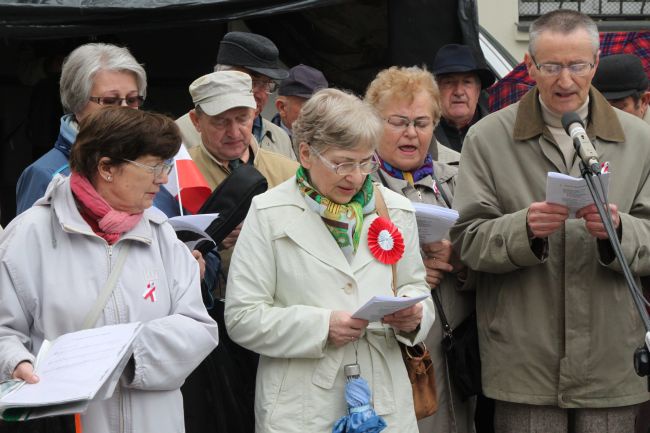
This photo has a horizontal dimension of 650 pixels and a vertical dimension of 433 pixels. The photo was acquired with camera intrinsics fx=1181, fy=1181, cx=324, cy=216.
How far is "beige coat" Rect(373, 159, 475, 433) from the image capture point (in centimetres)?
499

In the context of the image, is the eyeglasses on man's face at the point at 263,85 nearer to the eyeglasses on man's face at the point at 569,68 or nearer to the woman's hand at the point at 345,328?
the eyeglasses on man's face at the point at 569,68

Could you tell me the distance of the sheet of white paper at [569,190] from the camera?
4254 mm

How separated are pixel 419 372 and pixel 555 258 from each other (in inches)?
30.6

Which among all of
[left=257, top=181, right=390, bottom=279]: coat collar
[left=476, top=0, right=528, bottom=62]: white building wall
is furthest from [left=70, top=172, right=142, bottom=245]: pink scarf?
[left=476, top=0, right=528, bottom=62]: white building wall

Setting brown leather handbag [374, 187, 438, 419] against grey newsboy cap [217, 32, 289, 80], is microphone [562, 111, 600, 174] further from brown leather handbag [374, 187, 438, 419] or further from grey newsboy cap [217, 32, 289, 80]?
grey newsboy cap [217, 32, 289, 80]

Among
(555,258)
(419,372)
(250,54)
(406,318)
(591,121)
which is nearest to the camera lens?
(406,318)

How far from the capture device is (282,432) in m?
4.07

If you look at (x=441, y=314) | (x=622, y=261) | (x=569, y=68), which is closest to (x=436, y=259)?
(x=441, y=314)

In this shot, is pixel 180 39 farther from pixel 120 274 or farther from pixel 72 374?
pixel 72 374

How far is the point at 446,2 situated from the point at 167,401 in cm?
401

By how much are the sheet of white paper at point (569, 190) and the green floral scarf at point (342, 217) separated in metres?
0.68

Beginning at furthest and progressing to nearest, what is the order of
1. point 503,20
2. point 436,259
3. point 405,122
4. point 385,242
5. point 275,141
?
point 503,20
point 275,141
point 405,122
point 436,259
point 385,242

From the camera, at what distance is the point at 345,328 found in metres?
4.05

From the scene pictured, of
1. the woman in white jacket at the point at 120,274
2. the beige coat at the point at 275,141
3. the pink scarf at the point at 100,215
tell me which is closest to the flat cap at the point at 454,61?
the beige coat at the point at 275,141
